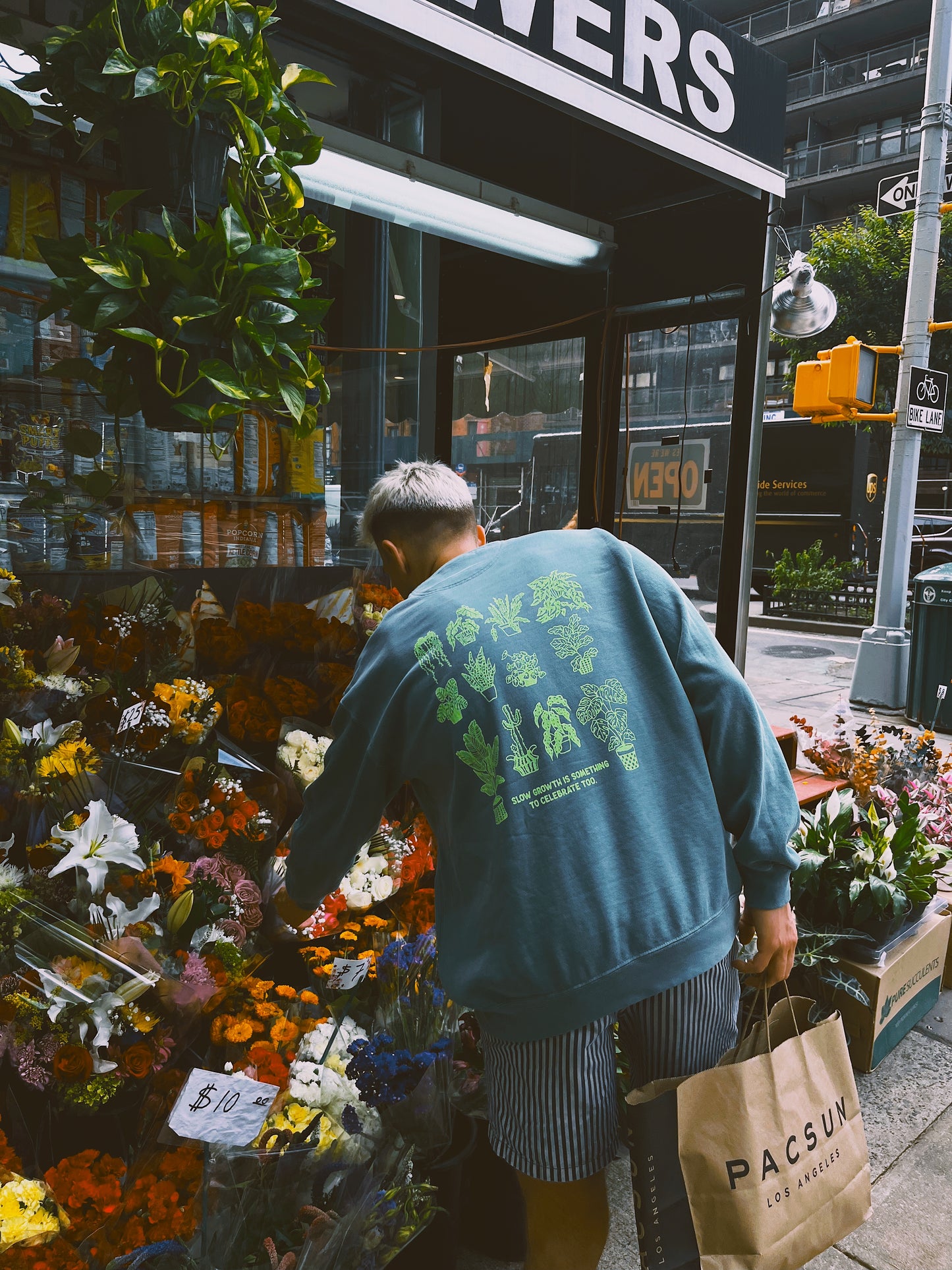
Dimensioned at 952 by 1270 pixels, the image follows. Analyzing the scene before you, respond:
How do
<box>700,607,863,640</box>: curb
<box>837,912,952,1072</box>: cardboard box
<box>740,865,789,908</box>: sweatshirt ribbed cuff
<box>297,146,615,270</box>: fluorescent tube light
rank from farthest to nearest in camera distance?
1. <box>700,607,863,640</box>: curb
2. <box>297,146,615,270</box>: fluorescent tube light
3. <box>837,912,952,1072</box>: cardboard box
4. <box>740,865,789,908</box>: sweatshirt ribbed cuff

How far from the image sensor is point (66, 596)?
268 centimetres

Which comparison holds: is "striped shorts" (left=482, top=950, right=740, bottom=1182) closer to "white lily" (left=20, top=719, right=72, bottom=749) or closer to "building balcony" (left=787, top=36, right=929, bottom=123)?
"white lily" (left=20, top=719, right=72, bottom=749)

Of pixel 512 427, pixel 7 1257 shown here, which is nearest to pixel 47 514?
pixel 7 1257

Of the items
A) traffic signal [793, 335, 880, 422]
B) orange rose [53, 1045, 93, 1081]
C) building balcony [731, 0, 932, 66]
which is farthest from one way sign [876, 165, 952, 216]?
building balcony [731, 0, 932, 66]

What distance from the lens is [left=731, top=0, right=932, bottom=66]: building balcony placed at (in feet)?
86.2

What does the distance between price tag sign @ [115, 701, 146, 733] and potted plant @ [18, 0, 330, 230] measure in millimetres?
1018

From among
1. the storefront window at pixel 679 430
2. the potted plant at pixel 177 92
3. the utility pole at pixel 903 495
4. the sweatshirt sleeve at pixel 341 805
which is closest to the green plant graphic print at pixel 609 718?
the sweatshirt sleeve at pixel 341 805

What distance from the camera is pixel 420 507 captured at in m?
1.57

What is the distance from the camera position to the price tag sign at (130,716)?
6.28 ft

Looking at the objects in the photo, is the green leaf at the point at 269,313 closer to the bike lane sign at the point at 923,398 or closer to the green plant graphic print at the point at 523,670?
the green plant graphic print at the point at 523,670

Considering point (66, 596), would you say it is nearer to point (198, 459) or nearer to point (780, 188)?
point (198, 459)

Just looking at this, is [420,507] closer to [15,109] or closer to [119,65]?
[119,65]

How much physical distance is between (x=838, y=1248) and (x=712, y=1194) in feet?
3.62

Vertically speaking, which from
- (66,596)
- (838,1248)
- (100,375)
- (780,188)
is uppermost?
(780,188)
